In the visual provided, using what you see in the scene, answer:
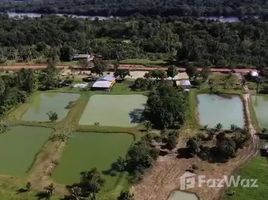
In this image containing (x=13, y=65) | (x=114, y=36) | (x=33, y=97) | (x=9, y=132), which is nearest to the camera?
(x=9, y=132)

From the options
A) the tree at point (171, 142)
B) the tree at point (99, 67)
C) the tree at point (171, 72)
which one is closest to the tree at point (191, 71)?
the tree at point (171, 72)

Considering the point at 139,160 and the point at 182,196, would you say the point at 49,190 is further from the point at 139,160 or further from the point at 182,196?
the point at 182,196

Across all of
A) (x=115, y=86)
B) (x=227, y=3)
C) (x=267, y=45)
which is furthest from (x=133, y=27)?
(x=227, y=3)

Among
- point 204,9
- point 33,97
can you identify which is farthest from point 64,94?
point 204,9

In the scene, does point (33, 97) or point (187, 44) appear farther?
point (187, 44)

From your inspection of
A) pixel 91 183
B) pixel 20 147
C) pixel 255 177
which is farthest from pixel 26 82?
pixel 255 177

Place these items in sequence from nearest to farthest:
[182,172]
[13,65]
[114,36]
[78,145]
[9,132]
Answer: [182,172]
[78,145]
[9,132]
[13,65]
[114,36]

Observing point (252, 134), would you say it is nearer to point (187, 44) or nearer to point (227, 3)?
point (187, 44)
